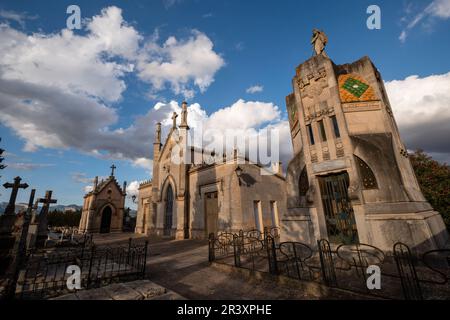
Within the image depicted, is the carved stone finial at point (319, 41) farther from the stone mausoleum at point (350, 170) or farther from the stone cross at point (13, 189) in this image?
the stone cross at point (13, 189)

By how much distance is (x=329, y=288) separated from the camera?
410cm

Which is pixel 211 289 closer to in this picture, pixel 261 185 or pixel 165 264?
pixel 165 264

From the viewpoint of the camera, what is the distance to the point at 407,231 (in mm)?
5852

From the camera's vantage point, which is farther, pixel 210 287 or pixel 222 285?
pixel 222 285

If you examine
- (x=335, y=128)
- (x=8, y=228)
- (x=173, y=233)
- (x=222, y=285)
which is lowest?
(x=222, y=285)

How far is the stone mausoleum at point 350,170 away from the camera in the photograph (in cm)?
630

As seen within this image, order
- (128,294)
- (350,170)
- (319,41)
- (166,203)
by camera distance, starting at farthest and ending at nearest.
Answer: (166,203), (319,41), (350,170), (128,294)

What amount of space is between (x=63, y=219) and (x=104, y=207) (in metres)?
10.5

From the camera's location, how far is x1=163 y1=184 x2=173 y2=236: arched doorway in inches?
747

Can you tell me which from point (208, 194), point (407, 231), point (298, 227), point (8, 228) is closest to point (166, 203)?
point (208, 194)

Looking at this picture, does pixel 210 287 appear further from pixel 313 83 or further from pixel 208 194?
pixel 208 194

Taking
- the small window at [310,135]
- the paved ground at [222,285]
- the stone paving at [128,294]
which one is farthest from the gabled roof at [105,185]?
the small window at [310,135]

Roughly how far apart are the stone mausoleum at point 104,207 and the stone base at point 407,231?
3092 centimetres
